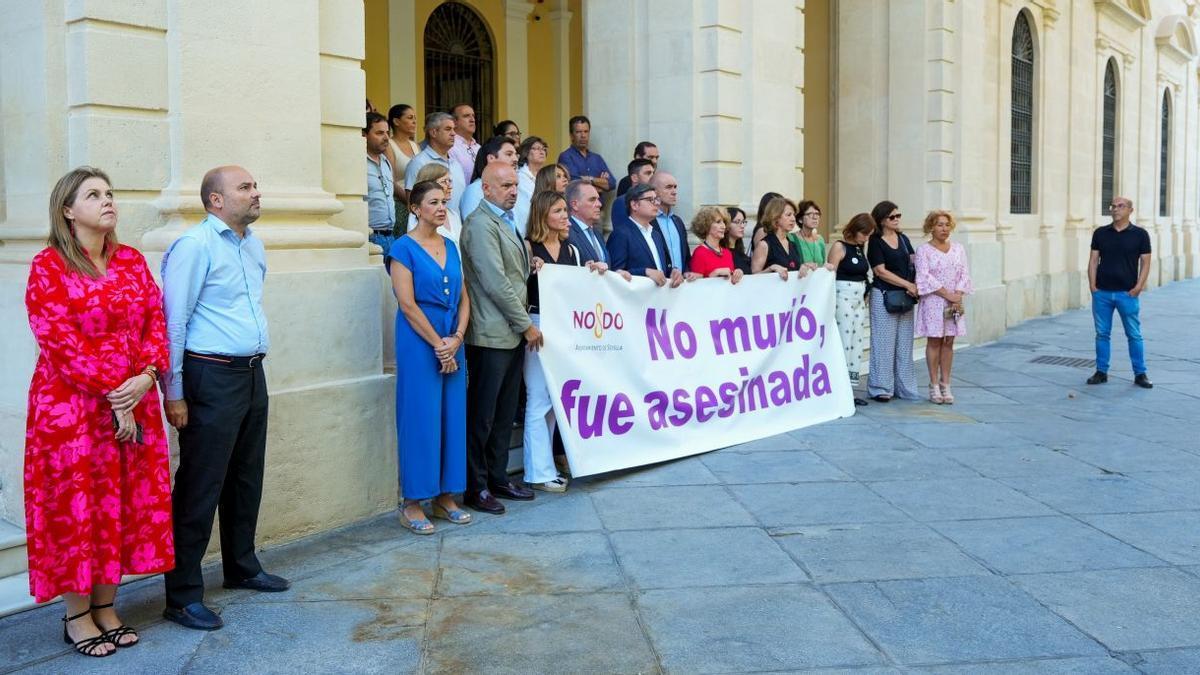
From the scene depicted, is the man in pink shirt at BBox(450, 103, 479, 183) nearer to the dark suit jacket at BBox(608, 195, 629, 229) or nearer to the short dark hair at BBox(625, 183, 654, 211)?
the dark suit jacket at BBox(608, 195, 629, 229)

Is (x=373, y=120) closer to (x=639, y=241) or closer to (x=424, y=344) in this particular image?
(x=639, y=241)

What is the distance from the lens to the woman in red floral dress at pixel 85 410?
13.7 ft

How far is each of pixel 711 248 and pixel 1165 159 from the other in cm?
2530

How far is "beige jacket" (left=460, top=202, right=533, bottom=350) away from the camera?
20.9 feet

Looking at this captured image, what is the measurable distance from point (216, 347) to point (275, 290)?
107 centimetres

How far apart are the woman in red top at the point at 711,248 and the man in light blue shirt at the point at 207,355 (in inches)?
169

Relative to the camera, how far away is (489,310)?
6.43 m

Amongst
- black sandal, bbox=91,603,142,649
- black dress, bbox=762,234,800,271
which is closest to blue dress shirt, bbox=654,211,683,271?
A: black dress, bbox=762,234,800,271

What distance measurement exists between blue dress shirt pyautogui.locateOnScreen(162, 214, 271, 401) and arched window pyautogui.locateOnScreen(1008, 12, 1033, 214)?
15022mm

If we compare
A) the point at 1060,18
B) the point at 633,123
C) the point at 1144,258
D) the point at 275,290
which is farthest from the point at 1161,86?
the point at 275,290

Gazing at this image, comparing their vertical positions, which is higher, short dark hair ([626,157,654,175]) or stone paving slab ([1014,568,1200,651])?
short dark hair ([626,157,654,175])

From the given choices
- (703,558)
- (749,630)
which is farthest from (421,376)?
(749,630)

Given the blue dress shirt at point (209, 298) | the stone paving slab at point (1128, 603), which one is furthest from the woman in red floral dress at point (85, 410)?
the stone paving slab at point (1128, 603)

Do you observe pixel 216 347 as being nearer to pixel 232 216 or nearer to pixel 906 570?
pixel 232 216
